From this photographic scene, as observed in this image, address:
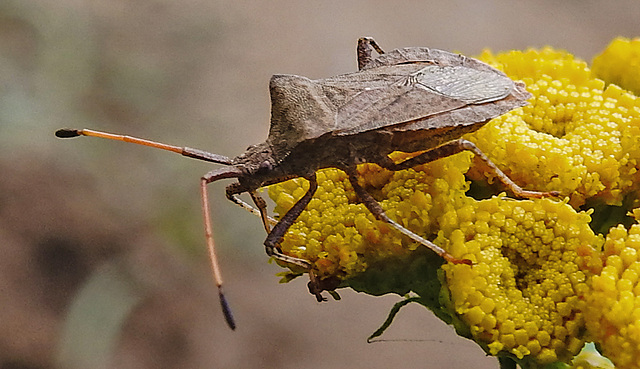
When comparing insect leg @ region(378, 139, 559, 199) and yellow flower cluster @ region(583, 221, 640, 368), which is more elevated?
insect leg @ region(378, 139, 559, 199)

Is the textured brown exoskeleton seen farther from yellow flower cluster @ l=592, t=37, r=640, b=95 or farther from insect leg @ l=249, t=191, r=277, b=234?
yellow flower cluster @ l=592, t=37, r=640, b=95

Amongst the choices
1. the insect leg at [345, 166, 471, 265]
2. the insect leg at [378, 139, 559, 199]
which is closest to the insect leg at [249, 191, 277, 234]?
the insect leg at [345, 166, 471, 265]

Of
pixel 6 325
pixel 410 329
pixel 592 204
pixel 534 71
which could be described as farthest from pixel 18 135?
pixel 592 204

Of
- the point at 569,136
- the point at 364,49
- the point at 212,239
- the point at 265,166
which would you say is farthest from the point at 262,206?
the point at 569,136

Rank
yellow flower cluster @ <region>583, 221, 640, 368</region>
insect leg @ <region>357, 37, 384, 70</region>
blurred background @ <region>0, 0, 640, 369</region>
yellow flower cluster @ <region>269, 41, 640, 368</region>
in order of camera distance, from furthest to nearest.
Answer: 1. blurred background @ <region>0, 0, 640, 369</region>
2. insect leg @ <region>357, 37, 384, 70</region>
3. yellow flower cluster @ <region>269, 41, 640, 368</region>
4. yellow flower cluster @ <region>583, 221, 640, 368</region>

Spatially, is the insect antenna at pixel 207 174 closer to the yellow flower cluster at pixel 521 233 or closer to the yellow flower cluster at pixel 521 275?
the yellow flower cluster at pixel 521 233

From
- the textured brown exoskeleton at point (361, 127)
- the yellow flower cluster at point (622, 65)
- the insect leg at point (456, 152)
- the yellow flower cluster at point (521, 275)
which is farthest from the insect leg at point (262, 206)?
the yellow flower cluster at point (622, 65)

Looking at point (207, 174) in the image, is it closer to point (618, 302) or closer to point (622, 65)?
point (618, 302)
